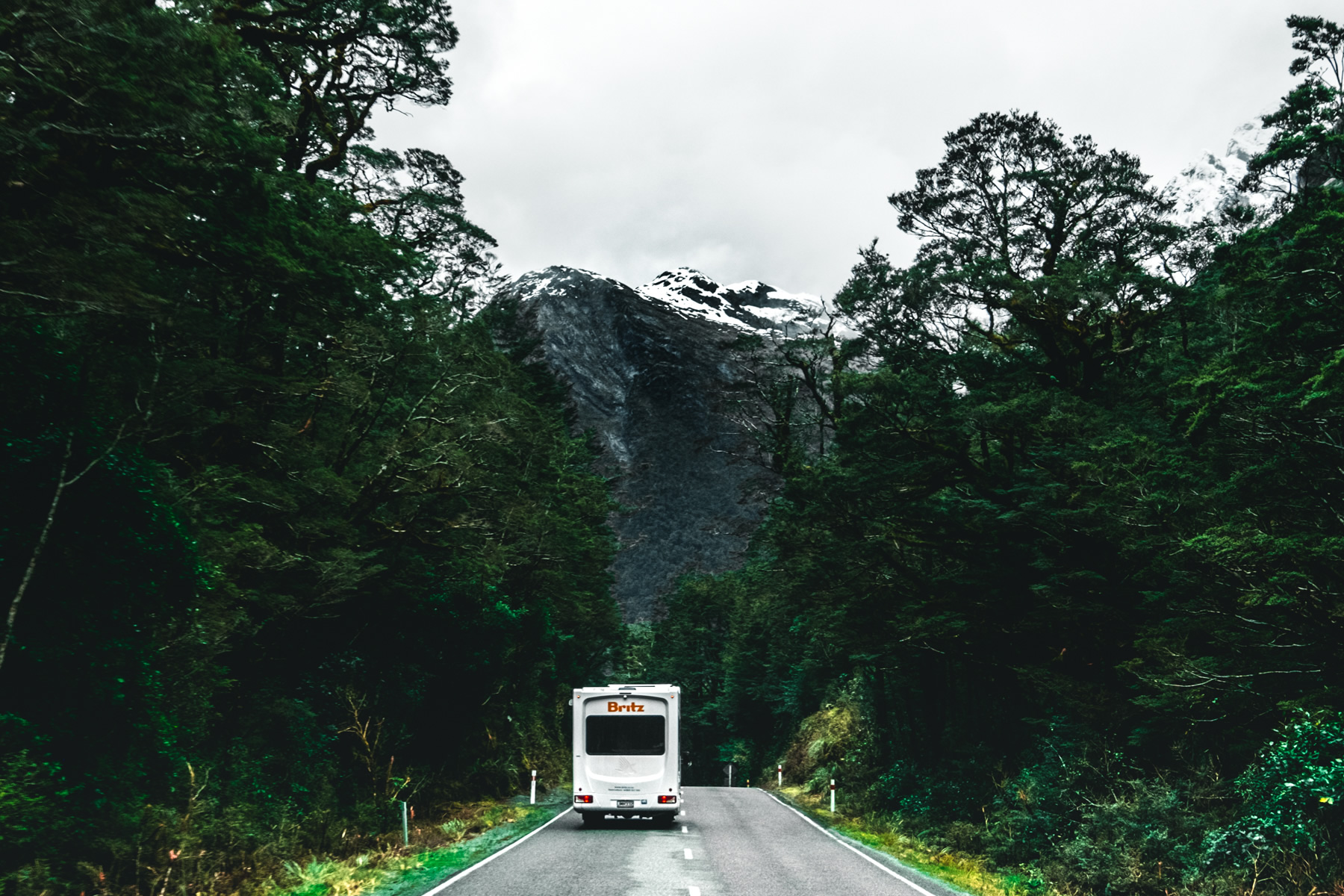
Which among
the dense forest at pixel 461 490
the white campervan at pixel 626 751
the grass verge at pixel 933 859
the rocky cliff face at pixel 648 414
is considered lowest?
the grass verge at pixel 933 859

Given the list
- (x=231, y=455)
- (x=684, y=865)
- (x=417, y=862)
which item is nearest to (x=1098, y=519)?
(x=684, y=865)

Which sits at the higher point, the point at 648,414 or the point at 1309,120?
the point at 648,414

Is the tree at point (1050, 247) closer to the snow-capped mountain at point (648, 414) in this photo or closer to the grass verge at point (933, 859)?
the grass verge at point (933, 859)

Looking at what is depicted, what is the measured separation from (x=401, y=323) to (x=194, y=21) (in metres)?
10.6

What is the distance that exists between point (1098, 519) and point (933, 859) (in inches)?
281

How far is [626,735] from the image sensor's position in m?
19.4

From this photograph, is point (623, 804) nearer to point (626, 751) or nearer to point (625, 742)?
point (626, 751)

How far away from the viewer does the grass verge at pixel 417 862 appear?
1141cm

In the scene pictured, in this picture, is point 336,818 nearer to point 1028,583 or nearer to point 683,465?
point 1028,583

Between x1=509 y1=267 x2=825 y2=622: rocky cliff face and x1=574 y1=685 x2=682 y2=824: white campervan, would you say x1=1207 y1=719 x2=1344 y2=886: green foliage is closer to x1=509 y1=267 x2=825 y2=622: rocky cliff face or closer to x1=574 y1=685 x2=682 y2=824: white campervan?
x1=574 y1=685 x2=682 y2=824: white campervan

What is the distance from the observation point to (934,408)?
19.7 meters

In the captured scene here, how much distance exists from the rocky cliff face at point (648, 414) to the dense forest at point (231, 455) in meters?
105

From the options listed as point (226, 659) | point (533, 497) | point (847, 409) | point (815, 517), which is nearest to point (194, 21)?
point (226, 659)

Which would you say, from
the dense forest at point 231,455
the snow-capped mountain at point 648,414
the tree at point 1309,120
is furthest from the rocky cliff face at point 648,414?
the tree at point 1309,120
